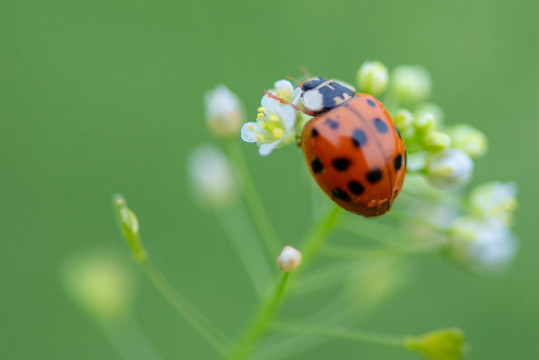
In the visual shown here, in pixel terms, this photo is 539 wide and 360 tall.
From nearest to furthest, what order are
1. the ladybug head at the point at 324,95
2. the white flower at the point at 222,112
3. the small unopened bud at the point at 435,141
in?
the ladybug head at the point at 324,95, the small unopened bud at the point at 435,141, the white flower at the point at 222,112

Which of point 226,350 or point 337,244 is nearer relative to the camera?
point 226,350

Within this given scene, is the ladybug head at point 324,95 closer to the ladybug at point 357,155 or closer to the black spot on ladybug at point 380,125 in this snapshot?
the ladybug at point 357,155

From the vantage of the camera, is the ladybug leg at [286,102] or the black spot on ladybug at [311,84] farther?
the black spot on ladybug at [311,84]

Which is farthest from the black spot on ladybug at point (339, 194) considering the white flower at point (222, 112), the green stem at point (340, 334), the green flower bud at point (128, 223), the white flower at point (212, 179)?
the white flower at point (212, 179)

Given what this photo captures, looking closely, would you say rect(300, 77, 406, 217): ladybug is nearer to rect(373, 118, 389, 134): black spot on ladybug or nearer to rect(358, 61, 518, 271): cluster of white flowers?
rect(373, 118, 389, 134): black spot on ladybug

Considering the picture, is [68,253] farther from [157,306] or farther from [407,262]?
[407,262]

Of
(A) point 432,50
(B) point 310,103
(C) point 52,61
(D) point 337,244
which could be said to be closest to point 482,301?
(D) point 337,244
